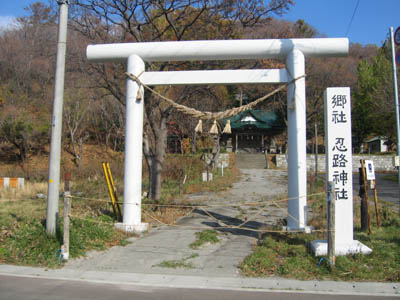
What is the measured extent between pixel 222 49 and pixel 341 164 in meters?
3.88

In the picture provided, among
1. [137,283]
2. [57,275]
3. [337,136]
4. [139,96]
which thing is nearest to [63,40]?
[139,96]

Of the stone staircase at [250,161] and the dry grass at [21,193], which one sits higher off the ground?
the stone staircase at [250,161]

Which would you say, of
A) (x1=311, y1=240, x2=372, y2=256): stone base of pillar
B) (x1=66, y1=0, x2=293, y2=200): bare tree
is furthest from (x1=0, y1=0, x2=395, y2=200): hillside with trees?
(x1=311, y1=240, x2=372, y2=256): stone base of pillar

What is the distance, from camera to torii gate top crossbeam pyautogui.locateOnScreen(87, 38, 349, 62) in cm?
777

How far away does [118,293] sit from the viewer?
4.84 meters

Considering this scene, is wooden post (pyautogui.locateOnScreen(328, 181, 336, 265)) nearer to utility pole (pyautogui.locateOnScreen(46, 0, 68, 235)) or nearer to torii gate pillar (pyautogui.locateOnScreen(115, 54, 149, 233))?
torii gate pillar (pyautogui.locateOnScreen(115, 54, 149, 233))

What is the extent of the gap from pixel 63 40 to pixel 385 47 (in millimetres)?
39342

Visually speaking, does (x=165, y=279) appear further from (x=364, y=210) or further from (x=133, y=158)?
(x=364, y=210)

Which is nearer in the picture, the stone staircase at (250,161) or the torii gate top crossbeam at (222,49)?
the torii gate top crossbeam at (222,49)

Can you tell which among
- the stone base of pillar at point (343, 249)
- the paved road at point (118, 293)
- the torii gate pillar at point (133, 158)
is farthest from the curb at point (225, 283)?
the torii gate pillar at point (133, 158)

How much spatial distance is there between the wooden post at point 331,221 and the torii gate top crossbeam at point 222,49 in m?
3.62

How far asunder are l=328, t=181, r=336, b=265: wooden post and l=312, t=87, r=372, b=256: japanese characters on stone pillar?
39 cm

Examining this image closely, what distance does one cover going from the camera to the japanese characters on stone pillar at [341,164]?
623 centimetres

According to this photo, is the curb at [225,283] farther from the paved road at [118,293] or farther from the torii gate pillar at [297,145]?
the torii gate pillar at [297,145]
